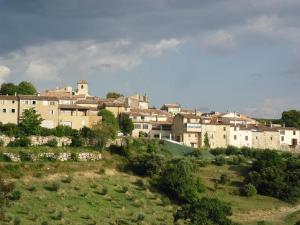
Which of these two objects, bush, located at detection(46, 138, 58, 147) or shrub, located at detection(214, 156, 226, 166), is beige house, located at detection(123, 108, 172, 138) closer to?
shrub, located at detection(214, 156, 226, 166)

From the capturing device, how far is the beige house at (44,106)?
75375mm

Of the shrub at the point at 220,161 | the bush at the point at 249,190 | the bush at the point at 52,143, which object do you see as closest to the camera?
the bush at the point at 249,190

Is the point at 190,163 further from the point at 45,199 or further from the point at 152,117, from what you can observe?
the point at 152,117

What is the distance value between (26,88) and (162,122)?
63.7ft

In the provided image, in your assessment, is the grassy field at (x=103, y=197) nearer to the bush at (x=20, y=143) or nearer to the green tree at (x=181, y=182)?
the green tree at (x=181, y=182)

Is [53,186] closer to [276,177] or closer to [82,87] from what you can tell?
[276,177]

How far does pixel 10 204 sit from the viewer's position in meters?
49.5

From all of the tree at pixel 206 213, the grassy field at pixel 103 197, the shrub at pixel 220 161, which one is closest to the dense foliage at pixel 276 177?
the grassy field at pixel 103 197

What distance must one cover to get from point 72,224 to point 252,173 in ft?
86.0

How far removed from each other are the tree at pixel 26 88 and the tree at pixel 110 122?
12808mm

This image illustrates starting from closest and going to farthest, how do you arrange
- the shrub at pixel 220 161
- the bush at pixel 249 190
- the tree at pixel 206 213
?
1. the tree at pixel 206 213
2. the bush at pixel 249 190
3. the shrub at pixel 220 161

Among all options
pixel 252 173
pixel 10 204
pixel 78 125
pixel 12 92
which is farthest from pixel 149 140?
pixel 10 204

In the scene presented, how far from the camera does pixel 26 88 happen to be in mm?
87250

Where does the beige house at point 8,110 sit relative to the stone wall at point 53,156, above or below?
above
